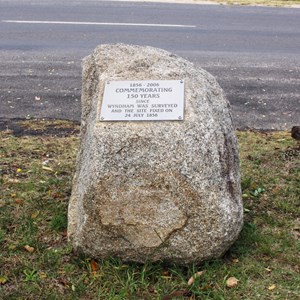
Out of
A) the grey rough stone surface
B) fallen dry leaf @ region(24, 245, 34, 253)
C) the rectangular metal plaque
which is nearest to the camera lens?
the grey rough stone surface

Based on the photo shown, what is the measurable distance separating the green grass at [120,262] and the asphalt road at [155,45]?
1.64 meters

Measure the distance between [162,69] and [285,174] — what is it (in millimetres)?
1815

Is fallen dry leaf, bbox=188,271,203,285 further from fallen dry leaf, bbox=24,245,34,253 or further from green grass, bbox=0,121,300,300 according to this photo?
fallen dry leaf, bbox=24,245,34,253

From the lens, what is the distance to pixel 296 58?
9859mm

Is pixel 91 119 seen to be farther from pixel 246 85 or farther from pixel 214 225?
pixel 246 85

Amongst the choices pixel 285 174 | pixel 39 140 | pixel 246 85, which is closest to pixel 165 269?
pixel 285 174

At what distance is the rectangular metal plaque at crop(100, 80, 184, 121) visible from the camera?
3.86 m

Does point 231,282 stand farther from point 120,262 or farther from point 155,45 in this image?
point 155,45

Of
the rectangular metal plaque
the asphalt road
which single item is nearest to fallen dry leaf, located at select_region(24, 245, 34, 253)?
the rectangular metal plaque

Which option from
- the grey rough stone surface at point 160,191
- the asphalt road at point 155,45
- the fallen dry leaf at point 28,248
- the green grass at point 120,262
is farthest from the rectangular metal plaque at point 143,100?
the asphalt road at point 155,45

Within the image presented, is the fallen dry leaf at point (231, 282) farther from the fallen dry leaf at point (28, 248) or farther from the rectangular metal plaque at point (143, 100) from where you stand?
the fallen dry leaf at point (28, 248)

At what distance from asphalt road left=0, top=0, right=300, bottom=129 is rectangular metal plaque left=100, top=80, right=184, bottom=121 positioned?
9.65 ft

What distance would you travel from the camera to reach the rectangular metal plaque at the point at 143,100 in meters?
3.86

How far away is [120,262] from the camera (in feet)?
12.7
